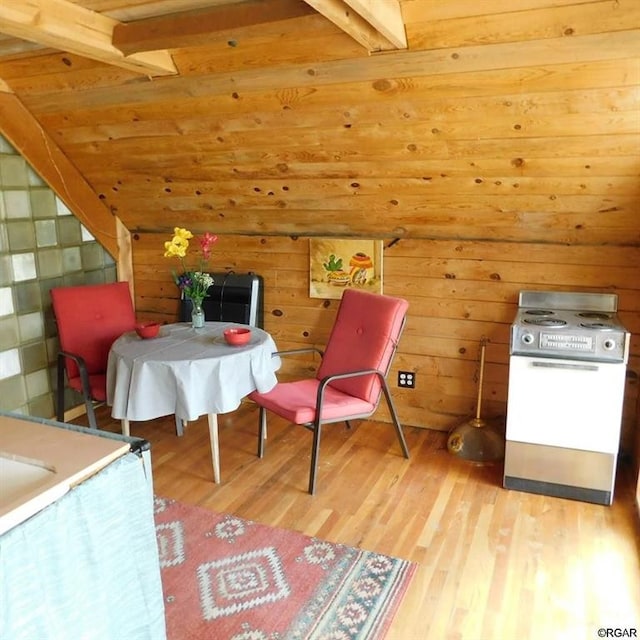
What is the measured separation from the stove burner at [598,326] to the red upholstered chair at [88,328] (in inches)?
100.0

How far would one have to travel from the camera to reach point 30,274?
368 cm

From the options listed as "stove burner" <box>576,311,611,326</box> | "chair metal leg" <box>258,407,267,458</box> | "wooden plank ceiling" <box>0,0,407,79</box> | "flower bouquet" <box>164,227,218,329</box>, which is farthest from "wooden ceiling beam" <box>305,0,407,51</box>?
"chair metal leg" <box>258,407,267,458</box>

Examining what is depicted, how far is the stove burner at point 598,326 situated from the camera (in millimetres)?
2787

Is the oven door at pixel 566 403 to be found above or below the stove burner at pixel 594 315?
below

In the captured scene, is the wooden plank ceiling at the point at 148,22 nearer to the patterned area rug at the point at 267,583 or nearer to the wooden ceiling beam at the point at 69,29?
the wooden ceiling beam at the point at 69,29

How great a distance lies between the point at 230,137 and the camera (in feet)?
10.7

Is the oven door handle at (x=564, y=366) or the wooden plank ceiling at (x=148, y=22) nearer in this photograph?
the wooden plank ceiling at (x=148, y=22)

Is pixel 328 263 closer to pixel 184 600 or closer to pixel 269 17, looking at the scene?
pixel 269 17

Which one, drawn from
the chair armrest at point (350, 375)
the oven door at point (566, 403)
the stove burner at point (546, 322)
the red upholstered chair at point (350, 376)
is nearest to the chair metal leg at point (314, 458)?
the red upholstered chair at point (350, 376)

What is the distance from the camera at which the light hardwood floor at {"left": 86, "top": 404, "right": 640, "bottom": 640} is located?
2.16m

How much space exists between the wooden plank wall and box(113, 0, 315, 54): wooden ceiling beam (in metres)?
0.06

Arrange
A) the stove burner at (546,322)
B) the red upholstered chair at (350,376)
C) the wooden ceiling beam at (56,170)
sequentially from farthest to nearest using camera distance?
the wooden ceiling beam at (56,170) < the red upholstered chair at (350,376) < the stove burner at (546,322)

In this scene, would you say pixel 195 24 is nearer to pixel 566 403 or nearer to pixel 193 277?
pixel 193 277

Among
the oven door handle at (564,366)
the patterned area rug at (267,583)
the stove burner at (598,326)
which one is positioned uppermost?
the stove burner at (598,326)
